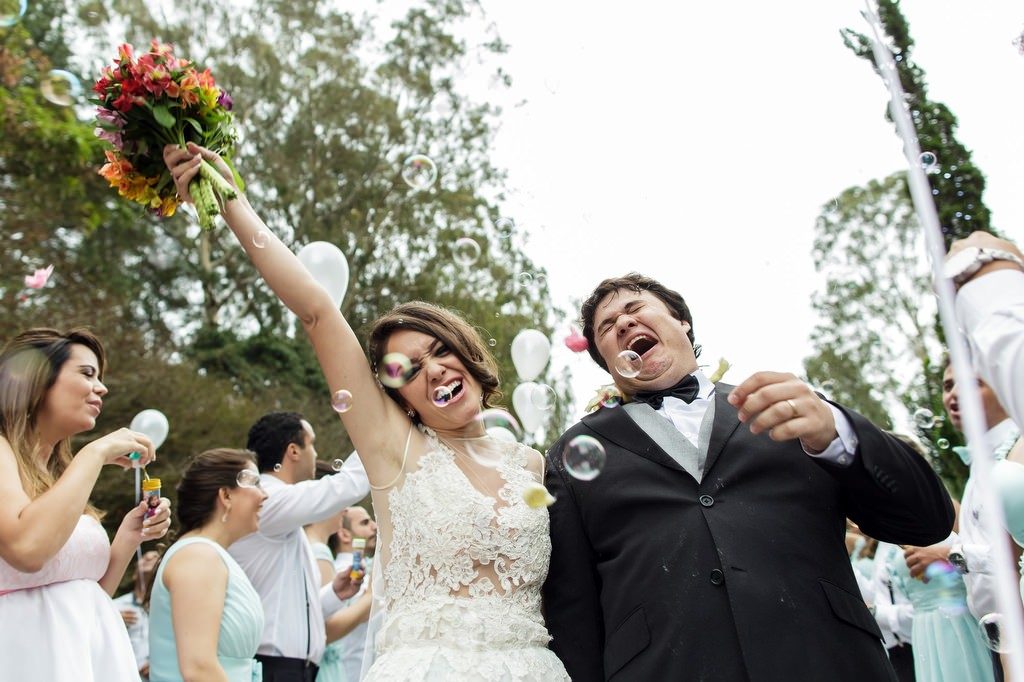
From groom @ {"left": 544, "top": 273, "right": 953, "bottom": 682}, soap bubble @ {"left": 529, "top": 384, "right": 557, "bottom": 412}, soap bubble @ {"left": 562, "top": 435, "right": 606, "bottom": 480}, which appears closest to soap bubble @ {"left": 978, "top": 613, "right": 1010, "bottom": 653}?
groom @ {"left": 544, "top": 273, "right": 953, "bottom": 682}

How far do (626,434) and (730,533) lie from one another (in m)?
0.50

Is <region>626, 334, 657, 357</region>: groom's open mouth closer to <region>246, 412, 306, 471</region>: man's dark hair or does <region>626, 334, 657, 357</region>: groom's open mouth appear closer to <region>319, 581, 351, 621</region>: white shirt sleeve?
<region>246, 412, 306, 471</region>: man's dark hair

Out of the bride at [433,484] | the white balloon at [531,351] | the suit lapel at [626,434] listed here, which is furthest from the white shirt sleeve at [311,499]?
the suit lapel at [626,434]

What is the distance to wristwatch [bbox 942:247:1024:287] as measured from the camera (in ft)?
6.36

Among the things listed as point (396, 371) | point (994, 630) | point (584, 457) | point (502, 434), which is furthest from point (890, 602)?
point (396, 371)

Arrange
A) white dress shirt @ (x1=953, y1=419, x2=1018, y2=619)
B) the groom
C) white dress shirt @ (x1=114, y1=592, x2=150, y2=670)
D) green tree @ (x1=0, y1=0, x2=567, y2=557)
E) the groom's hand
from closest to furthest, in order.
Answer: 1. the groom's hand
2. the groom
3. white dress shirt @ (x1=953, y1=419, x2=1018, y2=619)
4. white dress shirt @ (x1=114, y1=592, x2=150, y2=670)
5. green tree @ (x1=0, y1=0, x2=567, y2=557)

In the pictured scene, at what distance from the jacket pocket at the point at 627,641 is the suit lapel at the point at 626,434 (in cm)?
46

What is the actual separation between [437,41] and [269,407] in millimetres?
9293

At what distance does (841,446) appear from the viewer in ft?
8.72

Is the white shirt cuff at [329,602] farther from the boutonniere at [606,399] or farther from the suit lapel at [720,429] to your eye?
the suit lapel at [720,429]

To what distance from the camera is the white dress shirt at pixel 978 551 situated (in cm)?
416

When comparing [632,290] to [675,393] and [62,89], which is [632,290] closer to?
[675,393]

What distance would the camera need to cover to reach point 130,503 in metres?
15.3

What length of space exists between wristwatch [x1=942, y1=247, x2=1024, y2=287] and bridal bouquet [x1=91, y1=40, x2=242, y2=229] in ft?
7.88
